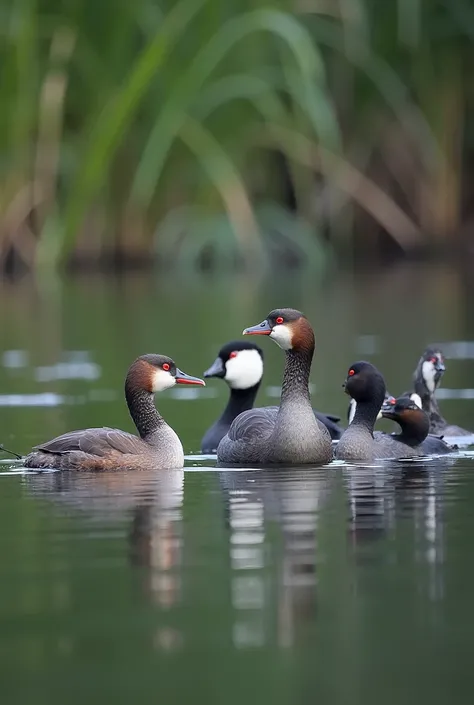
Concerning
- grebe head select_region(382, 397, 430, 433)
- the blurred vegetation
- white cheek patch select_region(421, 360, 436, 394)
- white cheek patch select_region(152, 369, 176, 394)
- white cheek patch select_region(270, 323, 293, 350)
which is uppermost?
the blurred vegetation

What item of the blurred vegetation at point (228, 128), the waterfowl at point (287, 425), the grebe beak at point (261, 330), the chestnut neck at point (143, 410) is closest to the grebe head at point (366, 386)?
the waterfowl at point (287, 425)

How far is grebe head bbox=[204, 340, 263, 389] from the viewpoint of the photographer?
13.0m

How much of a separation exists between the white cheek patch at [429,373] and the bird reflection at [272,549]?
2.73 meters

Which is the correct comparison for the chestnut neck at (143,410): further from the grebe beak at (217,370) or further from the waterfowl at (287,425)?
the grebe beak at (217,370)

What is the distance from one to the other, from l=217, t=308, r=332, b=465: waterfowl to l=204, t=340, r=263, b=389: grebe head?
5.03 ft

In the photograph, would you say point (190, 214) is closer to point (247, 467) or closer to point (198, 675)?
point (247, 467)

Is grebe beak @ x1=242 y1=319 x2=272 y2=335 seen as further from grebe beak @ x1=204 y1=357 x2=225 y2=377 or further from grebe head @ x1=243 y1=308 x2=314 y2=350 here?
grebe beak @ x1=204 y1=357 x2=225 y2=377

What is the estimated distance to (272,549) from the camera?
750 centimetres

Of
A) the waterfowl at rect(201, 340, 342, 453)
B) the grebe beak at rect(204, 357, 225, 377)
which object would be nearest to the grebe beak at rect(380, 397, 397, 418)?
the waterfowl at rect(201, 340, 342, 453)

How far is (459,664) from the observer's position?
A: 18.5 ft

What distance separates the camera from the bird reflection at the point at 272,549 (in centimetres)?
623

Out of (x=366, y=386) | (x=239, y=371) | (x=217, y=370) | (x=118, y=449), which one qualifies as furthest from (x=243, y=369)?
(x=118, y=449)

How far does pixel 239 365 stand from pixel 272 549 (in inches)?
220

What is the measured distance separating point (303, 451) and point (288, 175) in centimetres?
2248
